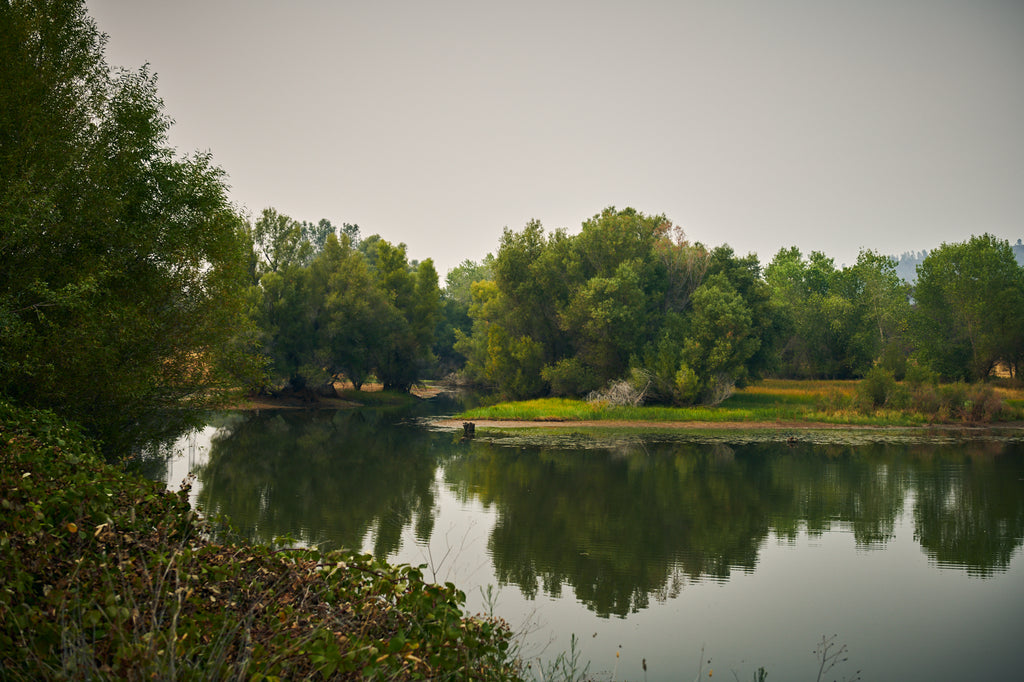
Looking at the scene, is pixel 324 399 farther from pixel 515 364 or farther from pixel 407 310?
pixel 515 364

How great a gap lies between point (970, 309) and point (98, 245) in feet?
223

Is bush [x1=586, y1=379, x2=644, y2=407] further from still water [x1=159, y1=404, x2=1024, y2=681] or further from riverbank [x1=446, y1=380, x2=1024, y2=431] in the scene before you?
still water [x1=159, y1=404, x2=1024, y2=681]

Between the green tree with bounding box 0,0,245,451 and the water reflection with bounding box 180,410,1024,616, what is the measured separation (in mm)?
4248

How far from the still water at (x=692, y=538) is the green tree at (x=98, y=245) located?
4.26 m

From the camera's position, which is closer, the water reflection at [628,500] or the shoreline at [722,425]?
the water reflection at [628,500]

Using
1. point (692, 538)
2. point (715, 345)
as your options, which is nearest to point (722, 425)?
point (715, 345)

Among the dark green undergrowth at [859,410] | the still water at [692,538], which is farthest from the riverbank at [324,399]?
the still water at [692,538]

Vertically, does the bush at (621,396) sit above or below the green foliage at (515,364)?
below

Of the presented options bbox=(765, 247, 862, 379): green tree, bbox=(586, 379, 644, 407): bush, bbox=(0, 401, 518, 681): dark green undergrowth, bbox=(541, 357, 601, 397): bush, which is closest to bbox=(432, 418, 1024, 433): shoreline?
bbox=(586, 379, 644, 407): bush

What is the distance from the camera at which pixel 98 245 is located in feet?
60.1

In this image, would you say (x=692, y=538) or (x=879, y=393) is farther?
(x=879, y=393)

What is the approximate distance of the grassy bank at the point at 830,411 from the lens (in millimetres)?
44688

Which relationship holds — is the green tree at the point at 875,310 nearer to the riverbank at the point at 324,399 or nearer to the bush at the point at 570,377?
the bush at the point at 570,377

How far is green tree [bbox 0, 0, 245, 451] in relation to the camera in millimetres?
15531
